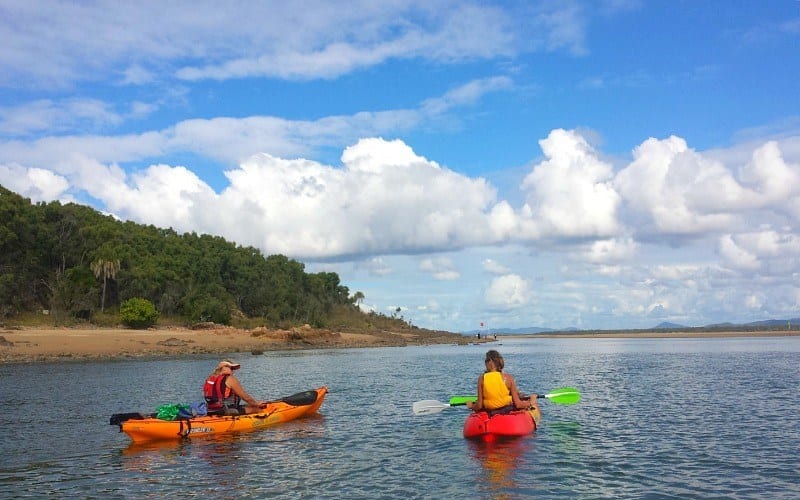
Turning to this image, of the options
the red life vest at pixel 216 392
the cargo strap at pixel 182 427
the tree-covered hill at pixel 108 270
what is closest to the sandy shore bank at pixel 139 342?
the tree-covered hill at pixel 108 270

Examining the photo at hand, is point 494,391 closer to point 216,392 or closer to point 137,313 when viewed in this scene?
point 216,392

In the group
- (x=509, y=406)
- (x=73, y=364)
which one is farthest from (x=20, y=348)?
(x=509, y=406)

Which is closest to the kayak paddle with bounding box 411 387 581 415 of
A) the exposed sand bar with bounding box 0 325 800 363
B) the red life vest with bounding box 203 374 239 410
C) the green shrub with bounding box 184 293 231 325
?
the red life vest with bounding box 203 374 239 410

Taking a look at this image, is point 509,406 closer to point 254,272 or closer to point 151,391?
point 151,391

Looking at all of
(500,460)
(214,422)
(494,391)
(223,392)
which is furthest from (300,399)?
(500,460)

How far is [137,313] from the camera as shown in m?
69.6

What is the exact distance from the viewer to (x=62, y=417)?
2400 cm

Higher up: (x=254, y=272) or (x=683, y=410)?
(x=254, y=272)

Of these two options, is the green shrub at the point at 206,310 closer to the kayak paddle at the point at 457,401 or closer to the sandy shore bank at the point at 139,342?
the sandy shore bank at the point at 139,342

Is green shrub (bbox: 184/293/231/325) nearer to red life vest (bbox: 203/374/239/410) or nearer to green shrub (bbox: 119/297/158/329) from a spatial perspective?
green shrub (bbox: 119/297/158/329)

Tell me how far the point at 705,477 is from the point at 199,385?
27266 mm

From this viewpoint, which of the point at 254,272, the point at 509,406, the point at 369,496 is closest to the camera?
the point at 369,496

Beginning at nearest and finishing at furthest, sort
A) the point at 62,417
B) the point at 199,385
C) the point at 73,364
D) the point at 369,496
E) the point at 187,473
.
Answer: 1. the point at 369,496
2. the point at 187,473
3. the point at 62,417
4. the point at 199,385
5. the point at 73,364

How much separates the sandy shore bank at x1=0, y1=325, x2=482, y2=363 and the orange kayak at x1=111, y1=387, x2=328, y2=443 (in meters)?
35.1
